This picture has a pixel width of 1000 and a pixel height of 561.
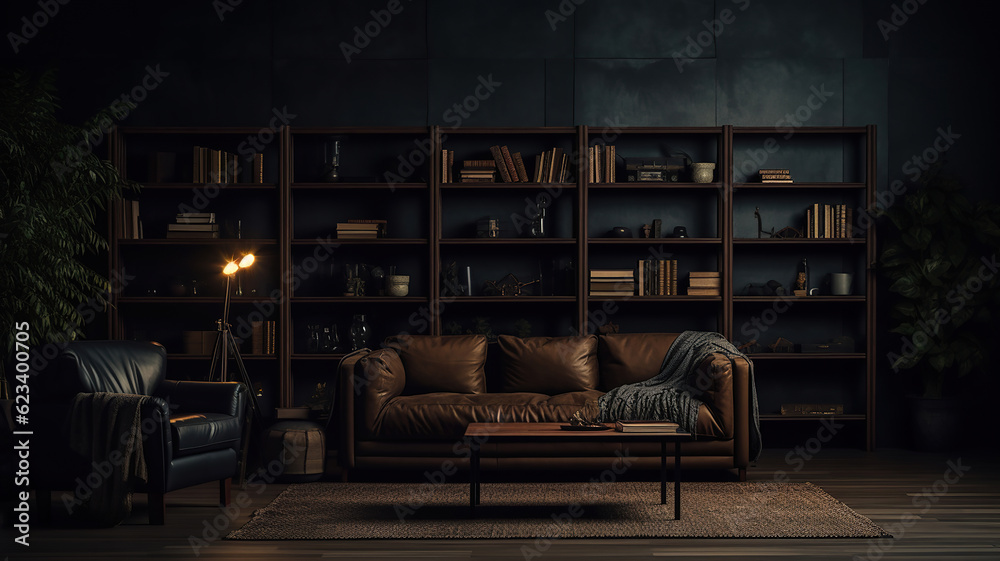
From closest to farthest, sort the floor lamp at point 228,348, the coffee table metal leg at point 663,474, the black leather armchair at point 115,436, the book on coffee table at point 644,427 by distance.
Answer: the black leather armchair at point 115,436
the book on coffee table at point 644,427
the coffee table metal leg at point 663,474
the floor lamp at point 228,348

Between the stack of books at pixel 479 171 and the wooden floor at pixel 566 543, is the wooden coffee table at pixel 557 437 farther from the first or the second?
the stack of books at pixel 479 171

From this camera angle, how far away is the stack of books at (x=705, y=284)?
19.3 ft

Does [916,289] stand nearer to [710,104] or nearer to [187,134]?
[710,104]

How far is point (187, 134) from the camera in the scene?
607 centimetres

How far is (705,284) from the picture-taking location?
588 centimetres

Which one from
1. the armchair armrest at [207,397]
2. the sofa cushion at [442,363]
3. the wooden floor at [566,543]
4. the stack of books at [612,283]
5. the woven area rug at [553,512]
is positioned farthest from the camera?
the stack of books at [612,283]

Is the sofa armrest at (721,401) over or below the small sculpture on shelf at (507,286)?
below

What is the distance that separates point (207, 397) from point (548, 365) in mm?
2147

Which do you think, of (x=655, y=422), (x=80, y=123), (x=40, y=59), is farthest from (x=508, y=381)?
(x=40, y=59)

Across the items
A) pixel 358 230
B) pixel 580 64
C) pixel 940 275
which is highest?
pixel 580 64

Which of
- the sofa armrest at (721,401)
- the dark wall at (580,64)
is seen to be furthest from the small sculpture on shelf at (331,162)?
the sofa armrest at (721,401)
